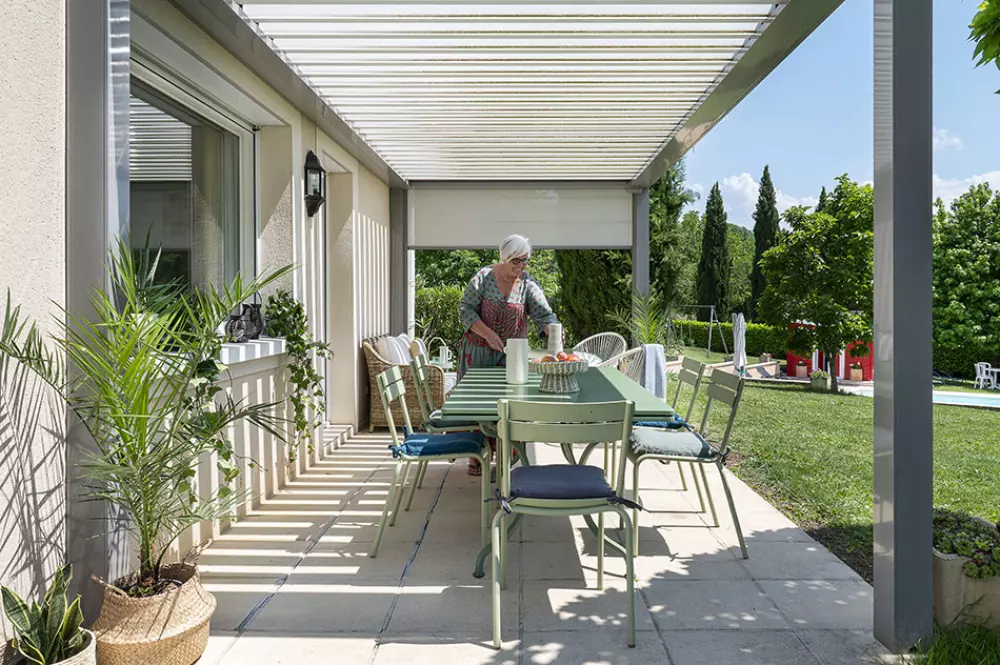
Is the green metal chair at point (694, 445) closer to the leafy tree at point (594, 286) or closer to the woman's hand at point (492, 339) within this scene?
the woman's hand at point (492, 339)

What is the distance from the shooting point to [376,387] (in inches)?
280

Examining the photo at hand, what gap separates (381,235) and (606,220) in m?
2.58

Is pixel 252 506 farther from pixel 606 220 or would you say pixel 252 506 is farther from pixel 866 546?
pixel 606 220

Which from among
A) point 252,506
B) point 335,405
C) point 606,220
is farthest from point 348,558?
point 606,220

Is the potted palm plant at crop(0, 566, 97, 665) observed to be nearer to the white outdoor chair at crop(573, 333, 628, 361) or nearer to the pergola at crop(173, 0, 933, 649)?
the pergola at crop(173, 0, 933, 649)

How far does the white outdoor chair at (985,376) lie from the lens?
1823 centimetres

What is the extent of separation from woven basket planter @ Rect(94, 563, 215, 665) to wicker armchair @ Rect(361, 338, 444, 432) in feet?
14.2

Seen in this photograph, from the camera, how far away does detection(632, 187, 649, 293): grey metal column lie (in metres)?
8.47

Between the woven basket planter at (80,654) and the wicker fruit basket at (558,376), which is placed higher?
the wicker fruit basket at (558,376)

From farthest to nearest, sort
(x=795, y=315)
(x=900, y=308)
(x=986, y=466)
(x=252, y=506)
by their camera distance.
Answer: (x=795, y=315) → (x=986, y=466) → (x=252, y=506) → (x=900, y=308)

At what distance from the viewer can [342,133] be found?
591 centimetres

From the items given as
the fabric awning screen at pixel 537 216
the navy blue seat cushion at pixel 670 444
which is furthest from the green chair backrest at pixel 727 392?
the fabric awning screen at pixel 537 216

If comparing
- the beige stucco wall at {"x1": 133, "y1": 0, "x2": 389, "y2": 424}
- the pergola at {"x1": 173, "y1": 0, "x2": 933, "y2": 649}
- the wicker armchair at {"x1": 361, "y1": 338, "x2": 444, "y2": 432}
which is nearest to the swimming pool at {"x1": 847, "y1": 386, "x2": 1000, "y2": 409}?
the pergola at {"x1": 173, "y1": 0, "x2": 933, "y2": 649}

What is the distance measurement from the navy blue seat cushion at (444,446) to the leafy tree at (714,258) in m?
23.0
